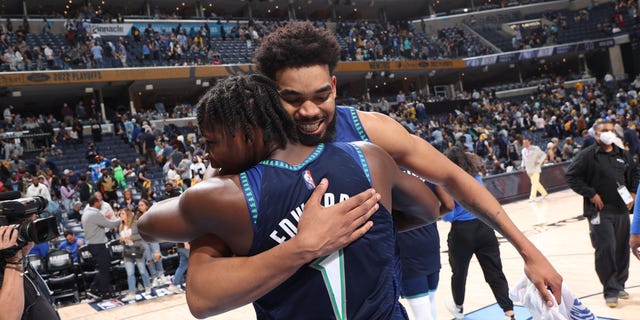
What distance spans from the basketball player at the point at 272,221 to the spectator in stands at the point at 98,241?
7106mm

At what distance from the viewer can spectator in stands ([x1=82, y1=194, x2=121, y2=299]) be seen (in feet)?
25.7

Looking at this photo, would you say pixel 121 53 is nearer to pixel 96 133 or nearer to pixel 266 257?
pixel 96 133

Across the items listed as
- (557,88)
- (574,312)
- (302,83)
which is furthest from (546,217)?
(557,88)

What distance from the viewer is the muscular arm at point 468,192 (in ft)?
5.40

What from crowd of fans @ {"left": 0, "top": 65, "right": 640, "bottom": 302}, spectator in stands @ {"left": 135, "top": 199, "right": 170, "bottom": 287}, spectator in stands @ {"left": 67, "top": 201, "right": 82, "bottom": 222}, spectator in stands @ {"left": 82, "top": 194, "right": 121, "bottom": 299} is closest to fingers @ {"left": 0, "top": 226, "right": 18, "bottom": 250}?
crowd of fans @ {"left": 0, "top": 65, "right": 640, "bottom": 302}

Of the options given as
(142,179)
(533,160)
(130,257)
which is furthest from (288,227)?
(533,160)

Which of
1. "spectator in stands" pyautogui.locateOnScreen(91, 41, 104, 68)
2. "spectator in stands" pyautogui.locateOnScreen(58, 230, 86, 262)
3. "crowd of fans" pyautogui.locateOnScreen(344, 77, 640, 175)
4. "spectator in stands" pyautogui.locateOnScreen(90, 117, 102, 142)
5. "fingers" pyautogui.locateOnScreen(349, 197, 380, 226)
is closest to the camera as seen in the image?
"fingers" pyautogui.locateOnScreen(349, 197, 380, 226)

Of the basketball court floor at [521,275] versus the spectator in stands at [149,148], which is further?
the spectator in stands at [149,148]

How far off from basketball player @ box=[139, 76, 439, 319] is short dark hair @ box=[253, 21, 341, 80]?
0.41 metres

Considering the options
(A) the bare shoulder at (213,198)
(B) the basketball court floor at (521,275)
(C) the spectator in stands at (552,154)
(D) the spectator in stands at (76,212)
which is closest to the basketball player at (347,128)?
(A) the bare shoulder at (213,198)

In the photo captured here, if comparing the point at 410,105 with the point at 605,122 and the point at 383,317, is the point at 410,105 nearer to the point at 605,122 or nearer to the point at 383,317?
the point at 605,122

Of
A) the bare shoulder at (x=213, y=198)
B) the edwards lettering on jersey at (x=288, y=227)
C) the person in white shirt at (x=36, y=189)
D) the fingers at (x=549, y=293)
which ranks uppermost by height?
the bare shoulder at (x=213, y=198)

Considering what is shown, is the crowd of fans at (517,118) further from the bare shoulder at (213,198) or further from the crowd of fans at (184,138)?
the bare shoulder at (213,198)

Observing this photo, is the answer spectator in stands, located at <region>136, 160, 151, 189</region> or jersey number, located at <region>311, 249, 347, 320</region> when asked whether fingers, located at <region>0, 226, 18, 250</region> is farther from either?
spectator in stands, located at <region>136, 160, 151, 189</region>
